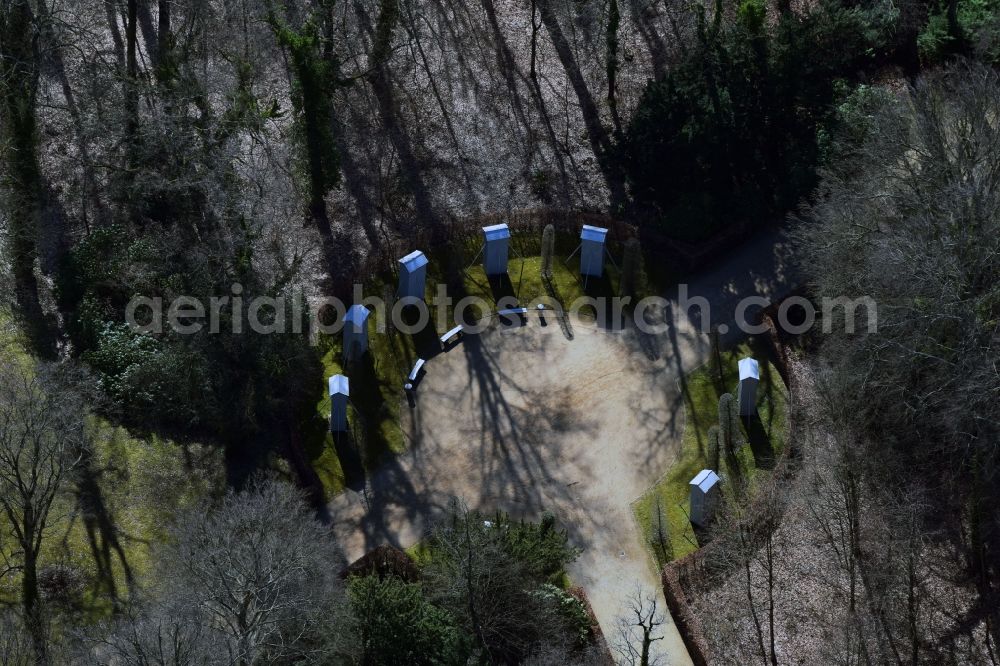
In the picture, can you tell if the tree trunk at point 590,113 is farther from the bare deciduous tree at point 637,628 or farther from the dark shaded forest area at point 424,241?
the bare deciduous tree at point 637,628

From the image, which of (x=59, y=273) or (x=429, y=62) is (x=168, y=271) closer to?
(x=59, y=273)

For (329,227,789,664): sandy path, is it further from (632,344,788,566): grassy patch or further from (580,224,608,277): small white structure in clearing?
(580,224,608,277): small white structure in clearing

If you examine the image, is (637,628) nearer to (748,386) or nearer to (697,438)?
(697,438)

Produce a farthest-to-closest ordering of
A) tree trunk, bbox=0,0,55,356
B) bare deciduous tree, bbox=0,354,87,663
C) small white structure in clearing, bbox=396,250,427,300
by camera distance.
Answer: small white structure in clearing, bbox=396,250,427,300 → tree trunk, bbox=0,0,55,356 → bare deciduous tree, bbox=0,354,87,663

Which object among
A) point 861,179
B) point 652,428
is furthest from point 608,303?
point 861,179

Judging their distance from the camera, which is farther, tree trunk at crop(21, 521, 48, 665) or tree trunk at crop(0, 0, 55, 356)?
tree trunk at crop(0, 0, 55, 356)

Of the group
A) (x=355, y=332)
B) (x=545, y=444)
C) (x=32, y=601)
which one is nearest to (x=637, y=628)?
(x=545, y=444)

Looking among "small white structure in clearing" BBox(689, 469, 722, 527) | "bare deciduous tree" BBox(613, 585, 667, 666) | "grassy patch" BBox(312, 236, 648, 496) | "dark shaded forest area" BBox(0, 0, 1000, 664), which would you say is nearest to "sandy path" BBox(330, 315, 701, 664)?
"bare deciduous tree" BBox(613, 585, 667, 666)
